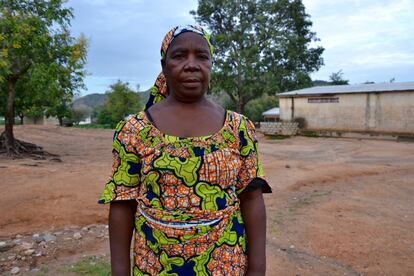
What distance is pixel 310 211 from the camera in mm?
5312

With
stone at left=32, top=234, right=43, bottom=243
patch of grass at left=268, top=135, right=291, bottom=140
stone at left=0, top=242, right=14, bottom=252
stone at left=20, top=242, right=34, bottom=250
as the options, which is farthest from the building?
stone at left=0, top=242, right=14, bottom=252

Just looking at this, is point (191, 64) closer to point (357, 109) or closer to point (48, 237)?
point (48, 237)

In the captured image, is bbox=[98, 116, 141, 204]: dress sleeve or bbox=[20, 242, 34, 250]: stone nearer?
bbox=[98, 116, 141, 204]: dress sleeve

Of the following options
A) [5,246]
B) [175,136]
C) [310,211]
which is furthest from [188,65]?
[310,211]

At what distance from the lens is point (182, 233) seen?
1186 millimetres

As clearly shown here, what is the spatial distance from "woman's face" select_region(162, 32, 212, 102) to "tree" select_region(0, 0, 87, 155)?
7.59 meters

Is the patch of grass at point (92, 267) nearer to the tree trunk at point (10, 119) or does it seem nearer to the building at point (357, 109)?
the tree trunk at point (10, 119)

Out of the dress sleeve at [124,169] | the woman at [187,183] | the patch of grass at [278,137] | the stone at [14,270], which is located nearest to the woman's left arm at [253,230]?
the woman at [187,183]

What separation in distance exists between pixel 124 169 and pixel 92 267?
8.08 ft

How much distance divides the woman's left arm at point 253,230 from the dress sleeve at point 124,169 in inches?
15.6

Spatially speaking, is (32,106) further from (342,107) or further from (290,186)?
(342,107)

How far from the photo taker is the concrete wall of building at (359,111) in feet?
54.2

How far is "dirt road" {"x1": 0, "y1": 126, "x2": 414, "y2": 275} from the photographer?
366 centimetres

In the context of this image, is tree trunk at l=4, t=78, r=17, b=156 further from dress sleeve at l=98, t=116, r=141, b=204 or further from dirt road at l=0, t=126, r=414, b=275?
dress sleeve at l=98, t=116, r=141, b=204
